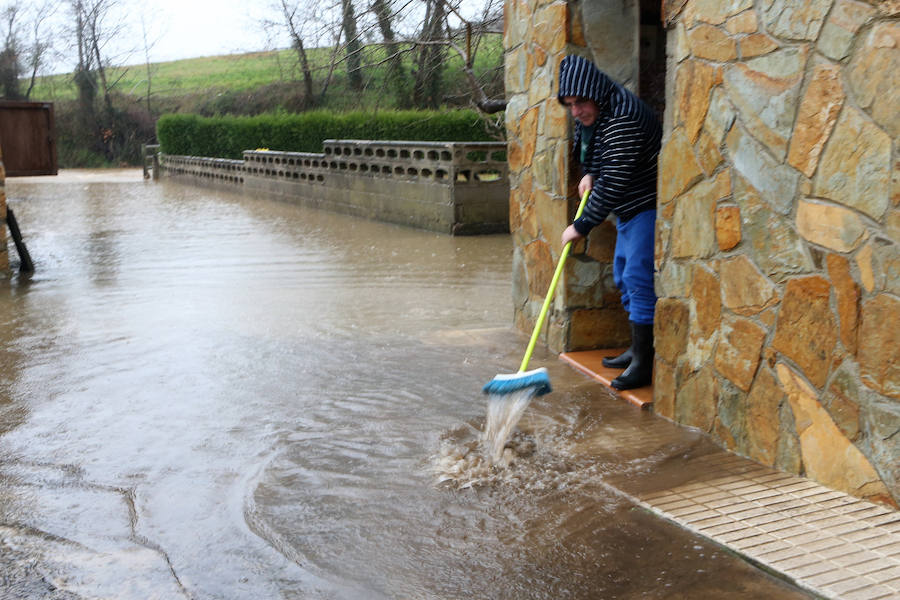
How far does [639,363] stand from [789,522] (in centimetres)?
174

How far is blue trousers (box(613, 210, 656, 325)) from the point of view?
4633mm

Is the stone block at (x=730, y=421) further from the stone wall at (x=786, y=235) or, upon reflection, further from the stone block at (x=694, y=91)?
the stone block at (x=694, y=91)

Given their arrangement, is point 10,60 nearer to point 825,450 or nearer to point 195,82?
point 195,82

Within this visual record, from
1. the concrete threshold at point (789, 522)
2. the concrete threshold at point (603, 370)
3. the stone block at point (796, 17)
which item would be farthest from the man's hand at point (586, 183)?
Answer: the concrete threshold at point (789, 522)

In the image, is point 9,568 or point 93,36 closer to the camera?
point 9,568

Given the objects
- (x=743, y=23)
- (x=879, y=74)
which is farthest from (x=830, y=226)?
(x=743, y=23)

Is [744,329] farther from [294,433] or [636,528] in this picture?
[294,433]

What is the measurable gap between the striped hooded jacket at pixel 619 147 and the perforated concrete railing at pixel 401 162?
26.9ft

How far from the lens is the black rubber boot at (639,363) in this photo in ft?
15.5

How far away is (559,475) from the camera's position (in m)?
3.71

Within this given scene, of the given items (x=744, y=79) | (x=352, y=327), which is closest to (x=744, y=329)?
(x=744, y=79)

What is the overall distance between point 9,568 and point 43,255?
9443 millimetres

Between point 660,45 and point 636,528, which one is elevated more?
point 660,45

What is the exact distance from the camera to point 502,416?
4023 millimetres
